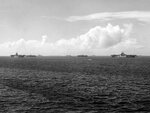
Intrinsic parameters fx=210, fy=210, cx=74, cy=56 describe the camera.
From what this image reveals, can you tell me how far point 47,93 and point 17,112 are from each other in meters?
17.0

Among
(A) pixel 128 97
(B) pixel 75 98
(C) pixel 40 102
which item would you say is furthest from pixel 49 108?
(A) pixel 128 97

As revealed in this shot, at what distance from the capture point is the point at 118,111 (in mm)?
37875

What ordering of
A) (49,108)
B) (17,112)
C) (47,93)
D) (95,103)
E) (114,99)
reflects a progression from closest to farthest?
1. (17,112)
2. (49,108)
3. (95,103)
4. (114,99)
5. (47,93)

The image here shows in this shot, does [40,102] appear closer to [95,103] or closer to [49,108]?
[49,108]

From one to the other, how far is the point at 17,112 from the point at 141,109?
22.6 m

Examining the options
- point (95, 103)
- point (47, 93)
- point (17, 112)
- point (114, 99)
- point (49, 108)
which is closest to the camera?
point (17, 112)

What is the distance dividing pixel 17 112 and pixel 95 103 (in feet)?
51.9

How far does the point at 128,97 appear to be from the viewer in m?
49.5

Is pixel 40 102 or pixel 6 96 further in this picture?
pixel 6 96

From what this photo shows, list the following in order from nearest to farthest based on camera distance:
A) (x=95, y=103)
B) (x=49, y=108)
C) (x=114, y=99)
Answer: (x=49, y=108) < (x=95, y=103) < (x=114, y=99)

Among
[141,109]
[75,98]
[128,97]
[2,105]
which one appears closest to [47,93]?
[75,98]

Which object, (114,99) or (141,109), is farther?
(114,99)

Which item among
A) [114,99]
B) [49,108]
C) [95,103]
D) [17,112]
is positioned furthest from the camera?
[114,99]

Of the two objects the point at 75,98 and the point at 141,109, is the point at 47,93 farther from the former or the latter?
the point at 141,109
